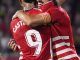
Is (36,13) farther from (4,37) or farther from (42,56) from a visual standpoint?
(4,37)

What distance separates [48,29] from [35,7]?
0.29 m

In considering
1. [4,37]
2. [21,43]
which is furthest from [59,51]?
[4,37]

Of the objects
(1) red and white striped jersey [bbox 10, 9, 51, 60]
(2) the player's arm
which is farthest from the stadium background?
(2) the player's arm

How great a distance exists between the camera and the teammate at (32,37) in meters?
4.05

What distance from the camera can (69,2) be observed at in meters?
10.8

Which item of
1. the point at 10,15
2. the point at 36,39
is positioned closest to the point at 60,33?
the point at 36,39

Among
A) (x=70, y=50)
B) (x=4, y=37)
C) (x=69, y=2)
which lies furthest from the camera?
(x=69, y=2)

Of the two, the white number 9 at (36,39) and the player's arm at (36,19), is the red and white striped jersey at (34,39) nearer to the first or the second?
the white number 9 at (36,39)

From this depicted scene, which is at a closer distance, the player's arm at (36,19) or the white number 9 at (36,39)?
the player's arm at (36,19)

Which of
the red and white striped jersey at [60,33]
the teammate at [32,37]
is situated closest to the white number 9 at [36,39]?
the teammate at [32,37]

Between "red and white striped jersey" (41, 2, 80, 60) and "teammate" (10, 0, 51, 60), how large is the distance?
0.07 meters

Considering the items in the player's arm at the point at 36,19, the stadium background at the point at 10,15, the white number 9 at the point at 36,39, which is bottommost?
the stadium background at the point at 10,15

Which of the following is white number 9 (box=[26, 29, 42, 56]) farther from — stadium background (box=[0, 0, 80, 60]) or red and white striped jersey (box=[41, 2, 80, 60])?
stadium background (box=[0, 0, 80, 60])

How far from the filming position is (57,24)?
399 cm
